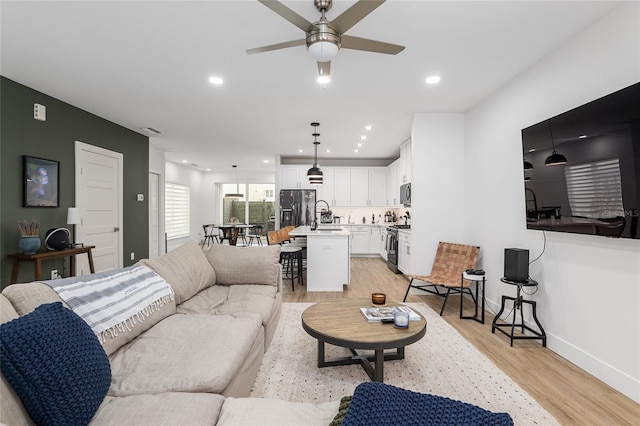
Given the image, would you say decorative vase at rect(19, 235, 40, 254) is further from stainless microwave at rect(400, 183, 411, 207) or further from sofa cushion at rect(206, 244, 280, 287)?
stainless microwave at rect(400, 183, 411, 207)

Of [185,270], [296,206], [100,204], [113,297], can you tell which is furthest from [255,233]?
[113,297]

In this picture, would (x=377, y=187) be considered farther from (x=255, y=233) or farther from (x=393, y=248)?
(x=255, y=233)

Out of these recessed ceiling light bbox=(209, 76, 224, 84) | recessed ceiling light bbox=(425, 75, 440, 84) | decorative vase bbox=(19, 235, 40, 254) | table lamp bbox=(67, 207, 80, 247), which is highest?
recessed ceiling light bbox=(209, 76, 224, 84)

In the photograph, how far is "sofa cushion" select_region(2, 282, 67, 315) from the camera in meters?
1.38

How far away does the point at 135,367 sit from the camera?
62.7 inches

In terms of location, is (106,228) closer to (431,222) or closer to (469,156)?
(431,222)

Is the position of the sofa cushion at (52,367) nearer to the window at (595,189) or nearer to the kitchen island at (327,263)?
the window at (595,189)

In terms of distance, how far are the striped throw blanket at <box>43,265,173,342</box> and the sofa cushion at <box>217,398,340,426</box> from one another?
2.87 feet

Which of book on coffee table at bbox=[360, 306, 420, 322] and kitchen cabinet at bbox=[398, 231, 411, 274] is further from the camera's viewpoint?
kitchen cabinet at bbox=[398, 231, 411, 274]

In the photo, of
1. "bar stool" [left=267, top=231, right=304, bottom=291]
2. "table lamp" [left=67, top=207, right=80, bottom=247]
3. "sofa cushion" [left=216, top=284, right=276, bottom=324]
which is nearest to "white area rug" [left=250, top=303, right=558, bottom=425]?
"sofa cushion" [left=216, top=284, right=276, bottom=324]

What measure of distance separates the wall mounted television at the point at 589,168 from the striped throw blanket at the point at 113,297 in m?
3.27

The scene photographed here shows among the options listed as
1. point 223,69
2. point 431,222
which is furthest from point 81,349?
point 431,222

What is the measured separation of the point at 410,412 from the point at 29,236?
4487 millimetres

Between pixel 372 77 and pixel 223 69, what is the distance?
5.31 feet
